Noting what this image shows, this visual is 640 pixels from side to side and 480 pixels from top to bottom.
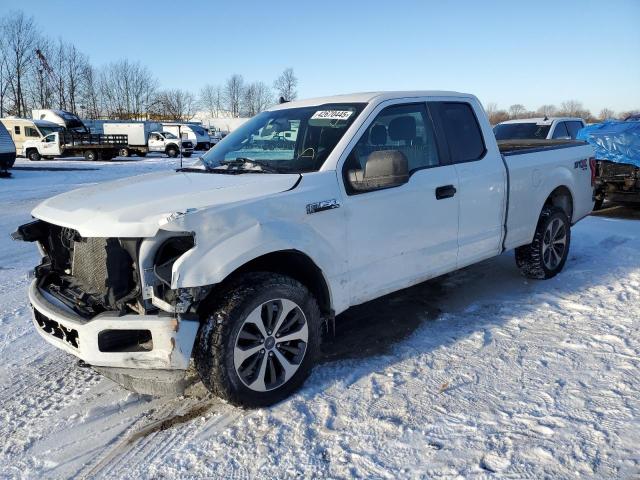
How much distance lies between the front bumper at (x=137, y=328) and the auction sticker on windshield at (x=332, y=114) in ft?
6.19

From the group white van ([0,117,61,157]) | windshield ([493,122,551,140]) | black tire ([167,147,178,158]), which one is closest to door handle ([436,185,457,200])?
windshield ([493,122,551,140])

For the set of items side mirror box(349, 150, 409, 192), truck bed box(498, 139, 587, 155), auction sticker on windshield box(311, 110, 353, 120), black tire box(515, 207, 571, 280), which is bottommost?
black tire box(515, 207, 571, 280)

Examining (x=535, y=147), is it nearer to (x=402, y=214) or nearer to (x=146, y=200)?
(x=402, y=214)

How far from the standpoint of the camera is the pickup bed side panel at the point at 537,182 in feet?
16.4

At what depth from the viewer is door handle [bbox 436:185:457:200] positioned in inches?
Answer: 161

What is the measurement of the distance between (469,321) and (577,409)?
1482 mm

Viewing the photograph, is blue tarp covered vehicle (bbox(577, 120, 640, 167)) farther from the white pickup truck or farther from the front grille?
the front grille

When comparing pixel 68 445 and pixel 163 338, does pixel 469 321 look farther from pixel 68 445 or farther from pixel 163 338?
pixel 68 445

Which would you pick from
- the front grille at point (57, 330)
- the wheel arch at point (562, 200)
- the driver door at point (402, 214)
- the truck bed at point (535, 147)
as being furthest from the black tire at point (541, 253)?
the front grille at point (57, 330)

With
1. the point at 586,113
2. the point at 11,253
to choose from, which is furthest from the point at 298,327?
the point at 586,113

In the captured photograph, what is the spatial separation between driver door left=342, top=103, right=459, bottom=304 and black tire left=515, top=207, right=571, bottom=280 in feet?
4.98

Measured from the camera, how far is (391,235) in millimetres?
3760

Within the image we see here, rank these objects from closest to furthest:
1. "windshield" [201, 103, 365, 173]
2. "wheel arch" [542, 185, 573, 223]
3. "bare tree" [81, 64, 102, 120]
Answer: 1. "windshield" [201, 103, 365, 173]
2. "wheel arch" [542, 185, 573, 223]
3. "bare tree" [81, 64, 102, 120]

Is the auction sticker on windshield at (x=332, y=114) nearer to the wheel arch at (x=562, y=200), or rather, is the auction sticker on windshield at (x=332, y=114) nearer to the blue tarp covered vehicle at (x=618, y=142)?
the wheel arch at (x=562, y=200)
